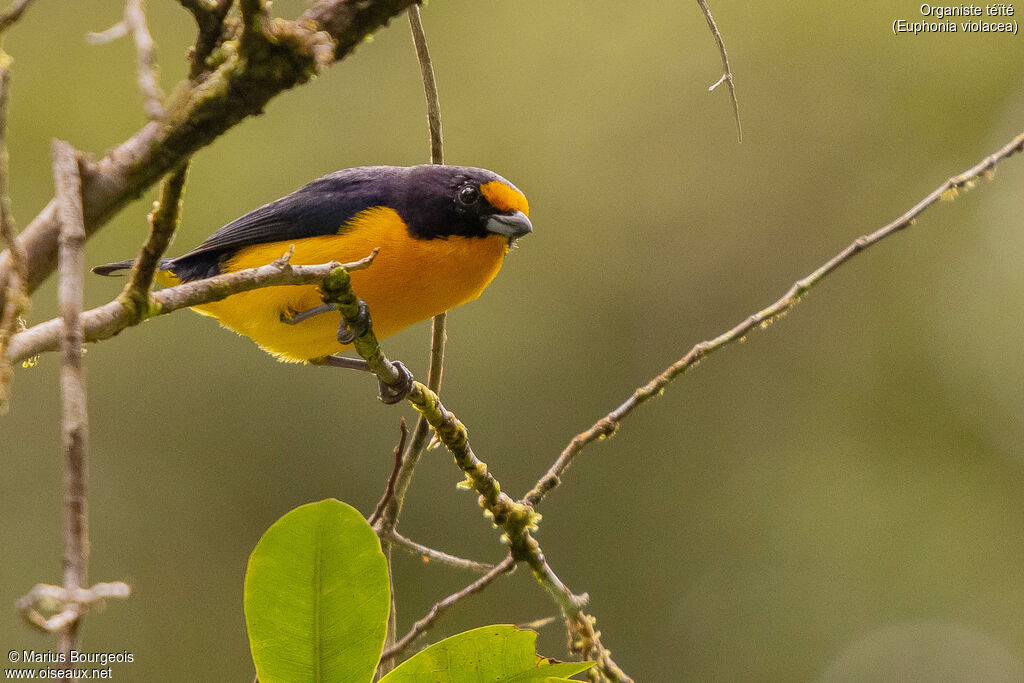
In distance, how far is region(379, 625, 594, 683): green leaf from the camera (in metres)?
1.84

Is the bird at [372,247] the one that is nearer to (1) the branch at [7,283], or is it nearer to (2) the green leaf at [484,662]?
(2) the green leaf at [484,662]

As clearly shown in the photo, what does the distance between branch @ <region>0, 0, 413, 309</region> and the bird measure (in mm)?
1837

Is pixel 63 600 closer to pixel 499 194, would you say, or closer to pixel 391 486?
pixel 391 486

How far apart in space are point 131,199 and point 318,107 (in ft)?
35.1

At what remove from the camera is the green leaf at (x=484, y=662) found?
1.84 metres

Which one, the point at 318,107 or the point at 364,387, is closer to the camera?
the point at 364,387

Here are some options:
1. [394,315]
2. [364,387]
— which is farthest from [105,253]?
[394,315]

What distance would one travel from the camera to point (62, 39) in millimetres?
11602

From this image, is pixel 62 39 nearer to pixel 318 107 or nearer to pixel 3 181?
pixel 318 107

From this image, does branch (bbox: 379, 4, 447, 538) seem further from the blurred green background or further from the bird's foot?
the blurred green background

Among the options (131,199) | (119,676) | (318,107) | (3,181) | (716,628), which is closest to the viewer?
(3,181)

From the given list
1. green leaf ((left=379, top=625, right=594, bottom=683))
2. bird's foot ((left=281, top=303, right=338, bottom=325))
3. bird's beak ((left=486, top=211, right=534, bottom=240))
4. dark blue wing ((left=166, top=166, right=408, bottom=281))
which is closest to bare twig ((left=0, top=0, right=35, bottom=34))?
green leaf ((left=379, top=625, right=594, bottom=683))

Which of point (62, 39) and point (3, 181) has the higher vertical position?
point (62, 39)

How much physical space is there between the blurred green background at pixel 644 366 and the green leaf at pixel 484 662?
22.1 feet
